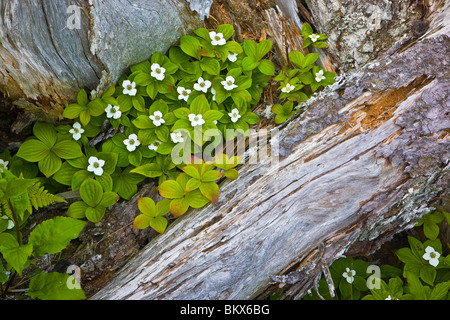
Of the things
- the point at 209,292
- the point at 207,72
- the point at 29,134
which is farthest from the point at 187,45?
the point at 209,292

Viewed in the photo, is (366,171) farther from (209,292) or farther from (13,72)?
(13,72)

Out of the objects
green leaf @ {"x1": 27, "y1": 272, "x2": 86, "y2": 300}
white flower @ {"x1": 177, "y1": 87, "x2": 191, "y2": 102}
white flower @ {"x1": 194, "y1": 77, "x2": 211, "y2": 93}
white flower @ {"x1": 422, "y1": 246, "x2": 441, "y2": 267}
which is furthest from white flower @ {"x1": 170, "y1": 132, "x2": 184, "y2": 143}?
white flower @ {"x1": 422, "y1": 246, "x2": 441, "y2": 267}

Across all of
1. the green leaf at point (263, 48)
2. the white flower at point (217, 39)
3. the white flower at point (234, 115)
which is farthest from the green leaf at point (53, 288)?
the green leaf at point (263, 48)

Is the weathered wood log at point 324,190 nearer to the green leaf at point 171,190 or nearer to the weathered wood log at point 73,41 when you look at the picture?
the green leaf at point 171,190

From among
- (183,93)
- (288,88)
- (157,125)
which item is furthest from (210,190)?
(288,88)

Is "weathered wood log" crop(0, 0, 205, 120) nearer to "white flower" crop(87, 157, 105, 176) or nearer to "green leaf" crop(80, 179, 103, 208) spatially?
"white flower" crop(87, 157, 105, 176)
